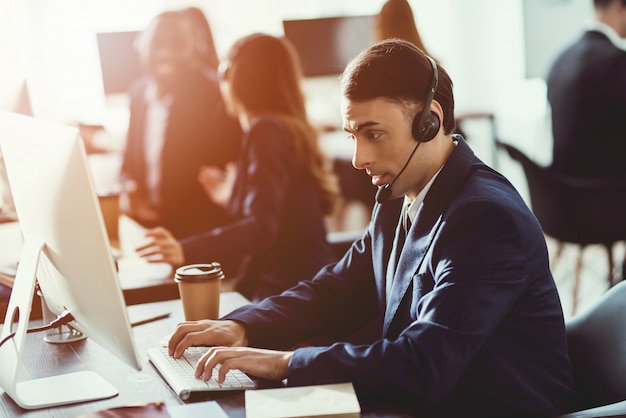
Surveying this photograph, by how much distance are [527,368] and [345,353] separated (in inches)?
Result: 12.4

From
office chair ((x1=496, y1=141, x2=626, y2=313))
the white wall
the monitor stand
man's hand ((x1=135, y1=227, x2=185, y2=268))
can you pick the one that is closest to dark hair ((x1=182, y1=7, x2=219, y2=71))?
the white wall

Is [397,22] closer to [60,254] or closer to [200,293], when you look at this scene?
[200,293]

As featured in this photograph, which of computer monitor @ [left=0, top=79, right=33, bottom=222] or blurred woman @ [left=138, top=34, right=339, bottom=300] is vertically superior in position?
computer monitor @ [left=0, top=79, right=33, bottom=222]

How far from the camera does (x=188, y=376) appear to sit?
4.23 feet

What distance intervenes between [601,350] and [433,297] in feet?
1.39

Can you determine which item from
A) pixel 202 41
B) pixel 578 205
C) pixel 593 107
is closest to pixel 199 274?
pixel 578 205

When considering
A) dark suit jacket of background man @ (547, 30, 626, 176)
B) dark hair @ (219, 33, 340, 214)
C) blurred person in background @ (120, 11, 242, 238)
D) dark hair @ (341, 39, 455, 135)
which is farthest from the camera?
dark suit jacket of background man @ (547, 30, 626, 176)

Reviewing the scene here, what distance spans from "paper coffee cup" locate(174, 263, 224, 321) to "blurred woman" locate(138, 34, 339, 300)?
2.24ft

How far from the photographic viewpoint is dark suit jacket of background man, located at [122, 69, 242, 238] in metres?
3.68

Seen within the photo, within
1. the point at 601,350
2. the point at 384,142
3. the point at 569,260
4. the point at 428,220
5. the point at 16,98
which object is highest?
the point at 16,98

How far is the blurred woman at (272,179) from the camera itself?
239 cm

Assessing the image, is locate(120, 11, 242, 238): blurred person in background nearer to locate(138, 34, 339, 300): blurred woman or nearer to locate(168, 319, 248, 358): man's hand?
locate(138, 34, 339, 300): blurred woman

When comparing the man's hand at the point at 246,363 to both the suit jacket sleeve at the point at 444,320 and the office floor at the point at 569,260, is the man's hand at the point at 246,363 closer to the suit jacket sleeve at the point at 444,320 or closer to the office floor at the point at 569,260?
the suit jacket sleeve at the point at 444,320

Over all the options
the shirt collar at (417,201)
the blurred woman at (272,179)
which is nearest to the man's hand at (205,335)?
the shirt collar at (417,201)
